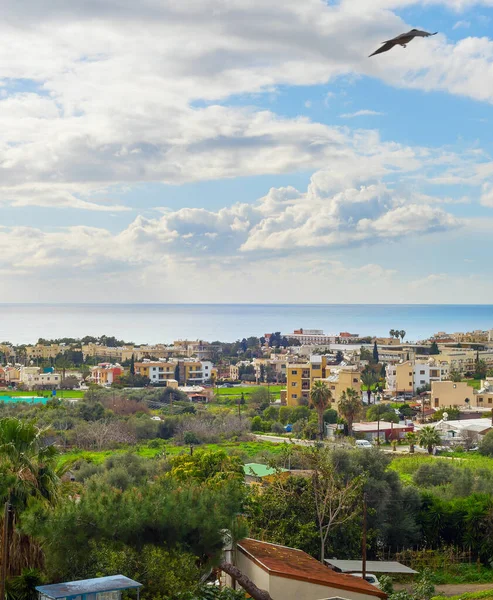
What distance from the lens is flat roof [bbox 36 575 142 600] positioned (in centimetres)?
945

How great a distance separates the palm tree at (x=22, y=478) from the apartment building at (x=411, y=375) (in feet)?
190

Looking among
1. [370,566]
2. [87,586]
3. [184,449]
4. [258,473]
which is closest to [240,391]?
[184,449]

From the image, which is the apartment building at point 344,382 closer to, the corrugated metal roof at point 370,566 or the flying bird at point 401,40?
the corrugated metal roof at point 370,566

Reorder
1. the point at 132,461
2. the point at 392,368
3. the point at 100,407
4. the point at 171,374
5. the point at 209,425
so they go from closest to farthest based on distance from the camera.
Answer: the point at 132,461, the point at 209,425, the point at 100,407, the point at 392,368, the point at 171,374

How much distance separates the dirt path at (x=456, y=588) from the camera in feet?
51.2

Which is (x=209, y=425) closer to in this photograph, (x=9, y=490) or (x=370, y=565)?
(x=370, y=565)

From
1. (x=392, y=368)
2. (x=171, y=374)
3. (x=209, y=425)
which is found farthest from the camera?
(x=171, y=374)

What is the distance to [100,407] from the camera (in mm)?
46594

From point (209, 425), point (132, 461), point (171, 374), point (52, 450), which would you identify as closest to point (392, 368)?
point (171, 374)

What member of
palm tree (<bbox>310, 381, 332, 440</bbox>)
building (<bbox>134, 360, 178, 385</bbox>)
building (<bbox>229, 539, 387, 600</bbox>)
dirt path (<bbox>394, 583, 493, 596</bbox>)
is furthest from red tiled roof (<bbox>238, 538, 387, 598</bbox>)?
building (<bbox>134, 360, 178, 385</bbox>)

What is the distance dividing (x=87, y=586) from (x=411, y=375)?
61.4 meters

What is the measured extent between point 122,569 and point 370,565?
8.10 metres

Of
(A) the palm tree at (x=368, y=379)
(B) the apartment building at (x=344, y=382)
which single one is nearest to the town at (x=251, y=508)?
(B) the apartment building at (x=344, y=382)

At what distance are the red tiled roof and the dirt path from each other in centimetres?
254
